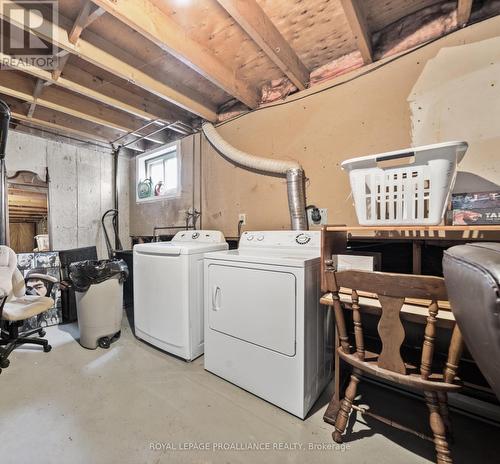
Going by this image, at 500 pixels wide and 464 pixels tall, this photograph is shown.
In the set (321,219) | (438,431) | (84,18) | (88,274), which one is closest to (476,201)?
(321,219)

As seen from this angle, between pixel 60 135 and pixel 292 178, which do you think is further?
pixel 60 135

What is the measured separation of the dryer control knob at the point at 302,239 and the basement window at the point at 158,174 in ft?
6.18

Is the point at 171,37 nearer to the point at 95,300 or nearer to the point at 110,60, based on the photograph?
the point at 110,60

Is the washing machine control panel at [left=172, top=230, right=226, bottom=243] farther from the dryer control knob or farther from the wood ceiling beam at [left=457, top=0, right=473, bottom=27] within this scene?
the wood ceiling beam at [left=457, top=0, right=473, bottom=27]

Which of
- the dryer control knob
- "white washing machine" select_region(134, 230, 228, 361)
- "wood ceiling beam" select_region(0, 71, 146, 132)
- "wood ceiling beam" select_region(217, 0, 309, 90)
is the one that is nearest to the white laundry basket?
the dryer control knob

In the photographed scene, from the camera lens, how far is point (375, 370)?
1.05 metres

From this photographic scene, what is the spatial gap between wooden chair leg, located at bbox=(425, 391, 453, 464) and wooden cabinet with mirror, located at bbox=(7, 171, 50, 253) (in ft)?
12.2

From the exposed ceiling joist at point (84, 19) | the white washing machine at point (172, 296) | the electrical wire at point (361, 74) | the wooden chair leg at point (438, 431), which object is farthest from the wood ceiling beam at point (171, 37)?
the wooden chair leg at point (438, 431)

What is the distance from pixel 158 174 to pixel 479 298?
11.8 ft

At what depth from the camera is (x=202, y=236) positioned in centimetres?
248

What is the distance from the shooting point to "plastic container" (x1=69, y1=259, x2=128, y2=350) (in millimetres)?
2057

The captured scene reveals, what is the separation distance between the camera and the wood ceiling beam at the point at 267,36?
134 cm

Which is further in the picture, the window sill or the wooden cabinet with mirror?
the window sill

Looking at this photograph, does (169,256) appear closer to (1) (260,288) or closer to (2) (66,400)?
(1) (260,288)
